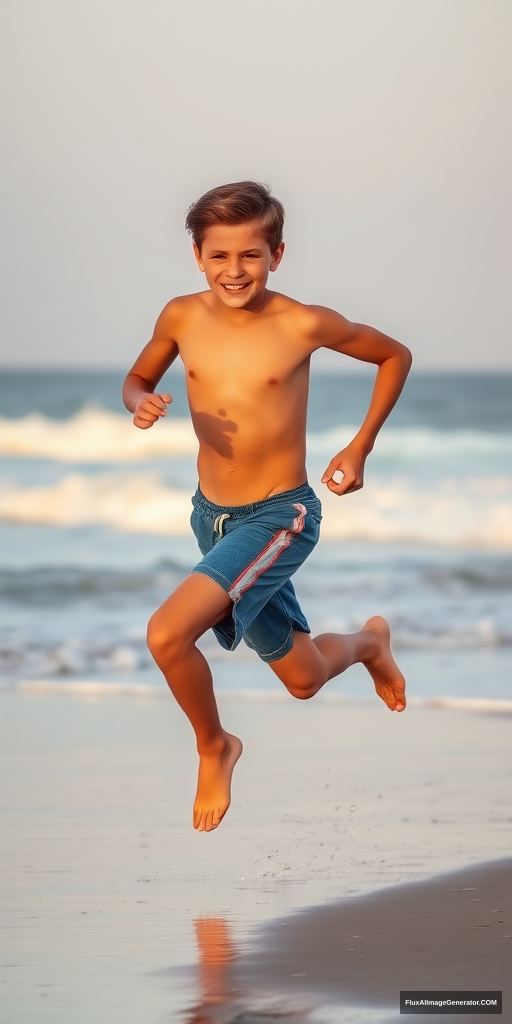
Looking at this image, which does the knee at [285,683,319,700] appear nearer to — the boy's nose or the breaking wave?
the boy's nose

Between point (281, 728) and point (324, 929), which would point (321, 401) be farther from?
point (324, 929)

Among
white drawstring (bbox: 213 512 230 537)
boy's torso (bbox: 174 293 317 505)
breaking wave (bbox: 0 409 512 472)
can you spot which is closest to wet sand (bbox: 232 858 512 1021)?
white drawstring (bbox: 213 512 230 537)

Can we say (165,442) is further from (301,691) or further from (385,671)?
(301,691)

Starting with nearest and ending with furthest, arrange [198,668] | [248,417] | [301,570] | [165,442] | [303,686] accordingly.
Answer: [198,668]
[248,417]
[303,686]
[301,570]
[165,442]

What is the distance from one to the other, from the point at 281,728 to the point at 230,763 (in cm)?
187

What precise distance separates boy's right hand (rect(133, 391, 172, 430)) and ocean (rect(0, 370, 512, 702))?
10.3 feet

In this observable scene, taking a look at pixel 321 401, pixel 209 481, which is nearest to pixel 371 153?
pixel 321 401

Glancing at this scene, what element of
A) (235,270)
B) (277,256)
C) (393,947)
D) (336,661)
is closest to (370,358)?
(277,256)

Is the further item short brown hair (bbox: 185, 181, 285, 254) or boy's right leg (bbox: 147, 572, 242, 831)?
short brown hair (bbox: 185, 181, 285, 254)

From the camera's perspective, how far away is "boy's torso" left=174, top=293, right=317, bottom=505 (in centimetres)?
380

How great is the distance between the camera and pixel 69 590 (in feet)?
31.5

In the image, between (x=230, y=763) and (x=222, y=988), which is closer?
(x=222, y=988)

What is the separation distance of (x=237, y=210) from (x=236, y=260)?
0.42ft

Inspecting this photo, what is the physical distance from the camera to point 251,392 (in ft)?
12.5
